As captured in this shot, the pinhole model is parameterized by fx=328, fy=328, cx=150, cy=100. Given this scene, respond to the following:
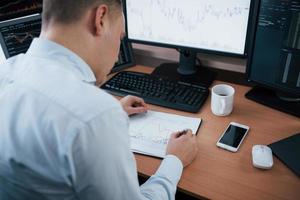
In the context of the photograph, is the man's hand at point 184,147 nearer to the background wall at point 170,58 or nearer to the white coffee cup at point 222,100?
the white coffee cup at point 222,100

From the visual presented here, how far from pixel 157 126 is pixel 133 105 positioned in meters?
0.14

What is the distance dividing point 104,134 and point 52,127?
94 millimetres

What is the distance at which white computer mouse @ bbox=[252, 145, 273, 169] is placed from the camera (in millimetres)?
895

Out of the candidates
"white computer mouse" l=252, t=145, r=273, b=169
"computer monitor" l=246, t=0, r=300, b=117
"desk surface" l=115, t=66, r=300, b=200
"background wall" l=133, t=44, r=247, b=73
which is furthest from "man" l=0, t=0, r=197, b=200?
"background wall" l=133, t=44, r=247, b=73

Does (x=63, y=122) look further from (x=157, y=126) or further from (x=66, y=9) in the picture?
(x=157, y=126)

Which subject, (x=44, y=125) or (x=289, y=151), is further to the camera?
(x=289, y=151)

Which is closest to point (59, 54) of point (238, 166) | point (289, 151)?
point (238, 166)

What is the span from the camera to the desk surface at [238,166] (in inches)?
33.1

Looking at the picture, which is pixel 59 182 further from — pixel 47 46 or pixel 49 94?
pixel 47 46

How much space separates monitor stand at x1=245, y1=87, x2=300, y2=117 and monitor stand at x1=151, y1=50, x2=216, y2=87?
182 mm

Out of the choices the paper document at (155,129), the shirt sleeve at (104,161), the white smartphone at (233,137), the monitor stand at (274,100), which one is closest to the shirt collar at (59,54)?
the shirt sleeve at (104,161)

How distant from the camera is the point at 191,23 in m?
1.24

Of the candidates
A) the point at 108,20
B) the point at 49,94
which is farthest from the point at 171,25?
the point at 49,94

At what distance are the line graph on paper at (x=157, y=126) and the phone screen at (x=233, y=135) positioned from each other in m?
0.10
